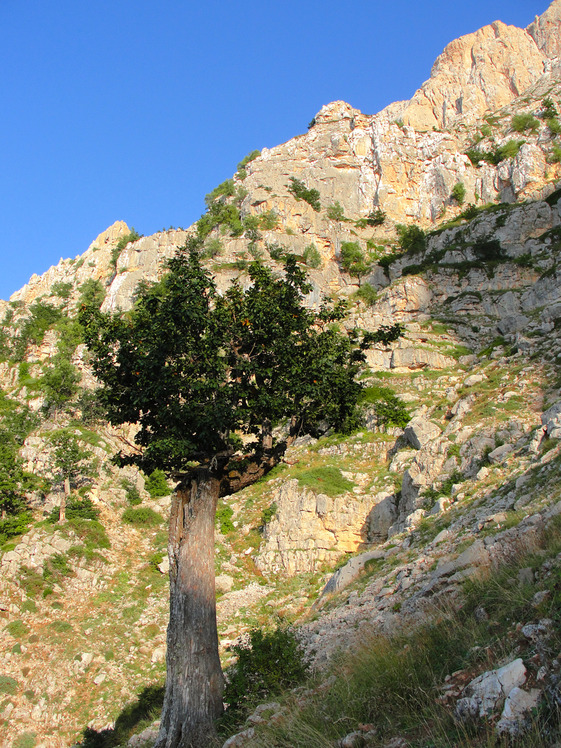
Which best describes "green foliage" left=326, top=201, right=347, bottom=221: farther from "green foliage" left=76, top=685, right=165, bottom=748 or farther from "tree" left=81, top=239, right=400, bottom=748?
"green foliage" left=76, top=685, right=165, bottom=748

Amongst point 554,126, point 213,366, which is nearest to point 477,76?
point 554,126

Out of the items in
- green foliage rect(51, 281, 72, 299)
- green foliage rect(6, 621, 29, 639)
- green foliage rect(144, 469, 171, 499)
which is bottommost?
green foliage rect(6, 621, 29, 639)

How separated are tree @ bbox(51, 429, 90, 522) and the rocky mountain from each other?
0.34 metres

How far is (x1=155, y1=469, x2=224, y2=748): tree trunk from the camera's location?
6.80 m

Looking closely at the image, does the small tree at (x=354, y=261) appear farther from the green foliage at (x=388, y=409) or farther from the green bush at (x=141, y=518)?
the green bush at (x=141, y=518)

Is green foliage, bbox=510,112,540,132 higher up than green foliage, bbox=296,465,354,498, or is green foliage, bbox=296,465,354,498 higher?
green foliage, bbox=510,112,540,132

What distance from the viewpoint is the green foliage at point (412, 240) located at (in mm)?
55294

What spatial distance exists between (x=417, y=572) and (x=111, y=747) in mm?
8933

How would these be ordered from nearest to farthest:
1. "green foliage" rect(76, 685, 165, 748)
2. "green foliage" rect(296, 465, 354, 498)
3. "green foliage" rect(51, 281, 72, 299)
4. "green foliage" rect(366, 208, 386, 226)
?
1. "green foliage" rect(76, 685, 165, 748)
2. "green foliage" rect(296, 465, 354, 498)
3. "green foliage" rect(51, 281, 72, 299)
4. "green foliage" rect(366, 208, 386, 226)

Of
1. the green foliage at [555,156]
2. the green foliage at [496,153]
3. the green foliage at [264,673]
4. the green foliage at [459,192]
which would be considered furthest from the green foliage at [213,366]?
the green foliage at [496,153]

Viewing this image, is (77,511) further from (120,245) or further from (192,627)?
(120,245)

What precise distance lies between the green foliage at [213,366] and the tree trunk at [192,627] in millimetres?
941

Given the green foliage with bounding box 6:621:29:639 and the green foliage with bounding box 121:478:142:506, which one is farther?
the green foliage with bounding box 121:478:142:506

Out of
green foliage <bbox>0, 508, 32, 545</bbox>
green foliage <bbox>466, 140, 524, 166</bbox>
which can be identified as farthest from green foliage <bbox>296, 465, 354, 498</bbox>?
green foliage <bbox>466, 140, 524, 166</bbox>
